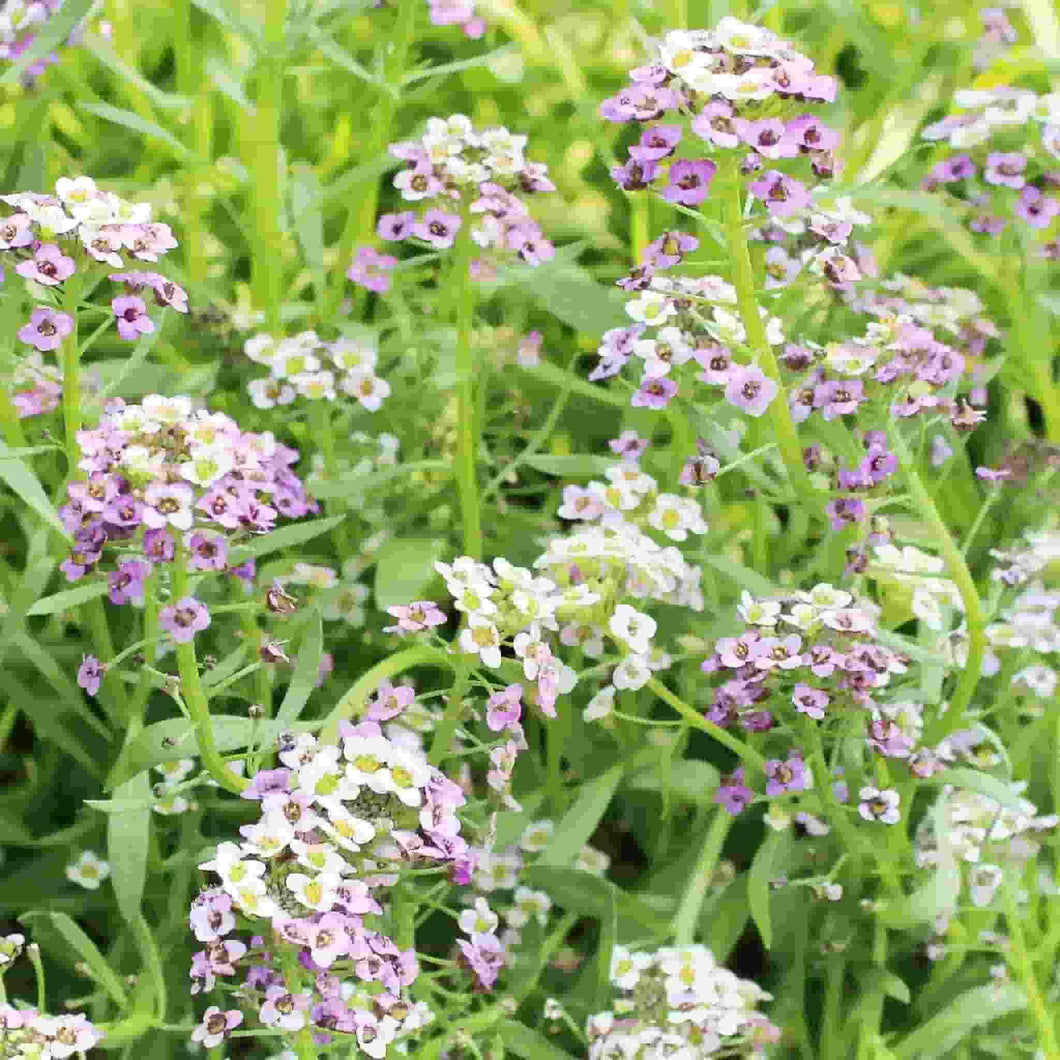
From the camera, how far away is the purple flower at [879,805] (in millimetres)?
2016

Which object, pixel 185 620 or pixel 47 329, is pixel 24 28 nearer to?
pixel 47 329

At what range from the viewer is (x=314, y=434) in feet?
8.11

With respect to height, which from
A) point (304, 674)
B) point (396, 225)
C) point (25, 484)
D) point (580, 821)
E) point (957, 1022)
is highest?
point (396, 225)

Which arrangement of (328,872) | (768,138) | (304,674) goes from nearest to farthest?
(328,872) < (768,138) < (304,674)

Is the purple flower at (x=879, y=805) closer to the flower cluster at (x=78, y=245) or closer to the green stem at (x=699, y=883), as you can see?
the green stem at (x=699, y=883)

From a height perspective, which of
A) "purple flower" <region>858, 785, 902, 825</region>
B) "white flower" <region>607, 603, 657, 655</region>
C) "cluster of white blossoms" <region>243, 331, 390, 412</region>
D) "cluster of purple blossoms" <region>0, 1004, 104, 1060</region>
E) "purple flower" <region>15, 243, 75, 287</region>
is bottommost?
"cluster of purple blossoms" <region>0, 1004, 104, 1060</region>

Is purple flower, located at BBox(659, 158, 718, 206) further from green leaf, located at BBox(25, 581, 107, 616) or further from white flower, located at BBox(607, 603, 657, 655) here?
green leaf, located at BBox(25, 581, 107, 616)

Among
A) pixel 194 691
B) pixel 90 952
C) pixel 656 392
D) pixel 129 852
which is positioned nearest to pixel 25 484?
pixel 194 691

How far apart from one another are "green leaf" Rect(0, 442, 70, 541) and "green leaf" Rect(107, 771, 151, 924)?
35 centimetres

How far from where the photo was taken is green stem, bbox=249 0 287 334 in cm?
242

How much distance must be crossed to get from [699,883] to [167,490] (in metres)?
1.04

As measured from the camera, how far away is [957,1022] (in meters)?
2.16

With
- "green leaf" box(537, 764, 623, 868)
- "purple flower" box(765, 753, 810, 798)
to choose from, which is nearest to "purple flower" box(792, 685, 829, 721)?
"purple flower" box(765, 753, 810, 798)

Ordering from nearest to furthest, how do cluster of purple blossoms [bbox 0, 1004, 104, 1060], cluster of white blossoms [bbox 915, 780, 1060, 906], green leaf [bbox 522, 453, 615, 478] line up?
cluster of purple blossoms [bbox 0, 1004, 104, 1060] → cluster of white blossoms [bbox 915, 780, 1060, 906] → green leaf [bbox 522, 453, 615, 478]
